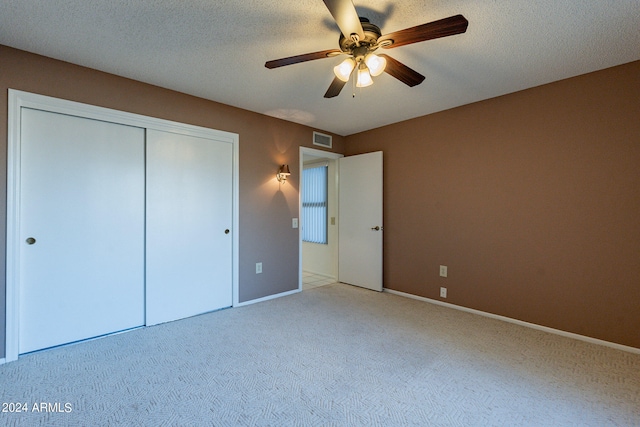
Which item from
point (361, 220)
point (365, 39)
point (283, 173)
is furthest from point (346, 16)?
point (361, 220)

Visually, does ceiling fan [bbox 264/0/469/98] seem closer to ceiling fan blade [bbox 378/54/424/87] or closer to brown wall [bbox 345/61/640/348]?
ceiling fan blade [bbox 378/54/424/87]

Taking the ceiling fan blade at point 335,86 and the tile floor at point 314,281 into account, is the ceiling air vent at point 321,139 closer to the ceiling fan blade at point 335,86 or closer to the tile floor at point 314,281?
the ceiling fan blade at point 335,86

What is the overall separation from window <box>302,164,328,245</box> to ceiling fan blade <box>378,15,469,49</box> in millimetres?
3464

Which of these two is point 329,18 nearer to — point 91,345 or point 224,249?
point 224,249

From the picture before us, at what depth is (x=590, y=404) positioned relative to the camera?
1814 millimetres

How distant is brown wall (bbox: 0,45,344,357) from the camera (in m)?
2.33

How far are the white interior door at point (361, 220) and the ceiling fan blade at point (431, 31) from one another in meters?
2.56

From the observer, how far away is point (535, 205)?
2961mm

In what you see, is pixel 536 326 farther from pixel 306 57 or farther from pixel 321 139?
pixel 321 139

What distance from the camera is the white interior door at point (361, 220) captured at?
4285mm

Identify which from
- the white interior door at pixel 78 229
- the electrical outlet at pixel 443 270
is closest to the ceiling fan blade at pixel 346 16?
the white interior door at pixel 78 229

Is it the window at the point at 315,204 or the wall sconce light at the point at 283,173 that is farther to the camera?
the window at the point at 315,204

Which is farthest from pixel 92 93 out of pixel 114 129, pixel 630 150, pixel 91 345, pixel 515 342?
pixel 630 150

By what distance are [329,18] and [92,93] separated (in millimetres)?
2195
